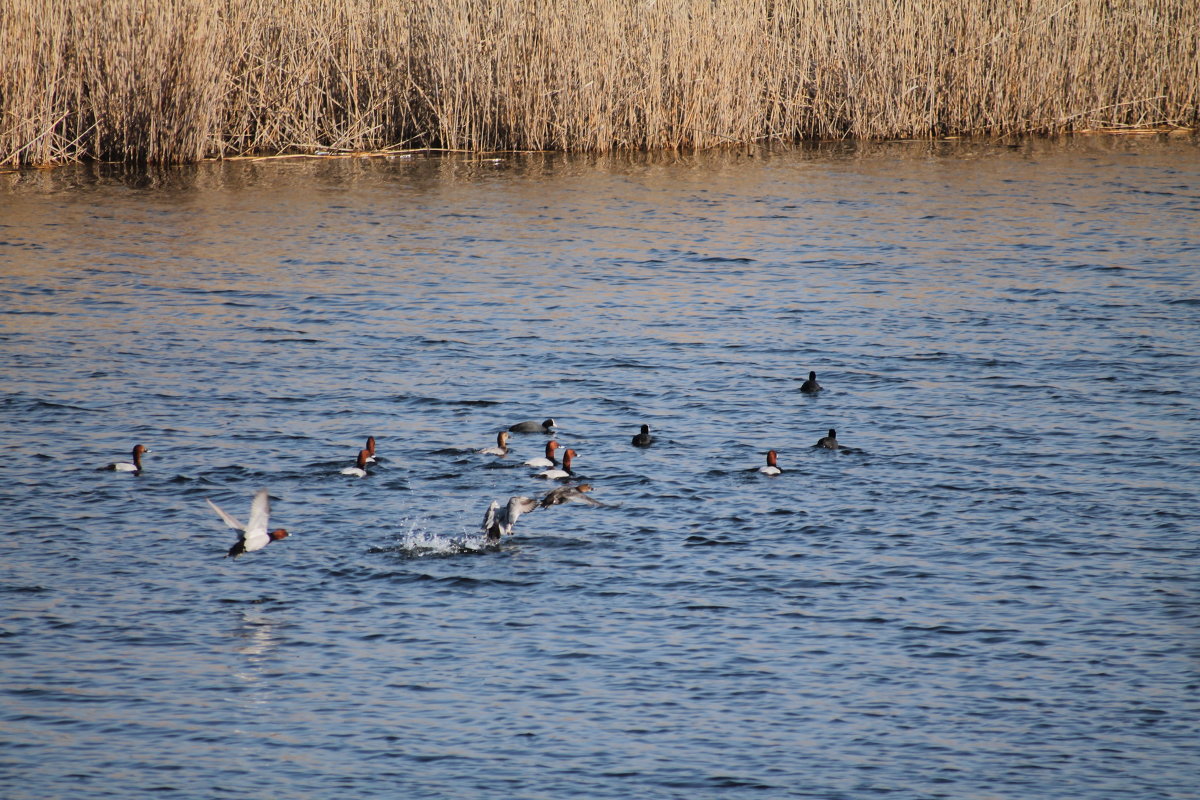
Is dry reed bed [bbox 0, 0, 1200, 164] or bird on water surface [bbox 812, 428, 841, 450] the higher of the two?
dry reed bed [bbox 0, 0, 1200, 164]

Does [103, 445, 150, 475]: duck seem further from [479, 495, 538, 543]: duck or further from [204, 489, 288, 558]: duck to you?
[479, 495, 538, 543]: duck

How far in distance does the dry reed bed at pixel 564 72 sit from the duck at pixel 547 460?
15.6 metres

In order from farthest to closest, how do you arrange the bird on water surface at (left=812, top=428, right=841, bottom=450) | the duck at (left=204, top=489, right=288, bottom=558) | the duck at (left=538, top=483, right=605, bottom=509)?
1. the bird on water surface at (left=812, top=428, right=841, bottom=450)
2. the duck at (left=538, top=483, right=605, bottom=509)
3. the duck at (left=204, top=489, right=288, bottom=558)

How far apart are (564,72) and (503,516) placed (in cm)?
1804

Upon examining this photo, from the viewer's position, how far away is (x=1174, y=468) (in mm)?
14969

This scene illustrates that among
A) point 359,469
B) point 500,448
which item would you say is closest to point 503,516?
point 359,469

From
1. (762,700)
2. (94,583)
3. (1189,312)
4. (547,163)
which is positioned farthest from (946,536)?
(547,163)

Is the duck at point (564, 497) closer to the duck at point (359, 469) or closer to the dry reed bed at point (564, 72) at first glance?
the duck at point (359, 469)

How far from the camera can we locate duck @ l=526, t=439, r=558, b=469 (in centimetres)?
1529

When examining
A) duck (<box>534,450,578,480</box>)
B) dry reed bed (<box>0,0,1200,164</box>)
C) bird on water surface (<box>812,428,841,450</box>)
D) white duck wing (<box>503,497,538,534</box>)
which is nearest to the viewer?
white duck wing (<box>503,497,538,534</box>)

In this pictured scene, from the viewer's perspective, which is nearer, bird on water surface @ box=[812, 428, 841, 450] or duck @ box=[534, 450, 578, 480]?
duck @ box=[534, 450, 578, 480]

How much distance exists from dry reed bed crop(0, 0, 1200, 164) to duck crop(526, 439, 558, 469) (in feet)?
51.0

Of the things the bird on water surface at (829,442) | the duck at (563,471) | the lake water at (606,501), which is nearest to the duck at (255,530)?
the lake water at (606,501)

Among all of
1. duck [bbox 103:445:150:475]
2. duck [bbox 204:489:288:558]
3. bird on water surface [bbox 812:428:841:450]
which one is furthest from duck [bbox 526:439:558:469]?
duck [bbox 103:445:150:475]
